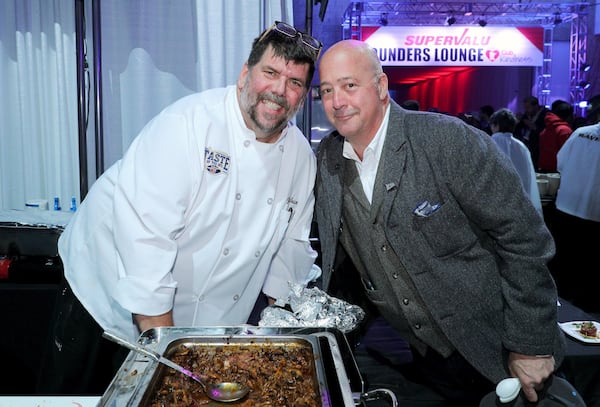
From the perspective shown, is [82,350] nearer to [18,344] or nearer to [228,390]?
[18,344]

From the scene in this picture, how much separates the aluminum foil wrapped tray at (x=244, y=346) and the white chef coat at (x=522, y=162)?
3561 mm

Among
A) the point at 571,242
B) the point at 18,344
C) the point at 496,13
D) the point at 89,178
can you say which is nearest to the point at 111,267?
the point at 18,344

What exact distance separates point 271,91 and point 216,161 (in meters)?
0.26

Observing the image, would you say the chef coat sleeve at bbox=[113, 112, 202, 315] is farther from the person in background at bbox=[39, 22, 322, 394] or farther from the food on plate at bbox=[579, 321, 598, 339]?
the food on plate at bbox=[579, 321, 598, 339]

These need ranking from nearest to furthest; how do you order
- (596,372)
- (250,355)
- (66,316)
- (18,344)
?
(250,355), (66,316), (596,372), (18,344)

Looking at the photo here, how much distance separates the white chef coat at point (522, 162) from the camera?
4.20 m

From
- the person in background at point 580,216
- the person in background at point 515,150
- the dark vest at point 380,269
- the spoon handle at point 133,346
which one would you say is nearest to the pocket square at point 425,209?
the dark vest at point 380,269

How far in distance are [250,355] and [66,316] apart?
39.2 inches

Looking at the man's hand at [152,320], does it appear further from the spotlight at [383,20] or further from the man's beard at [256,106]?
the spotlight at [383,20]

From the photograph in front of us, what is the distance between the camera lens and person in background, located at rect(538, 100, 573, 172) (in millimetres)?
5574

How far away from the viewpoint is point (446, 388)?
5.38ft

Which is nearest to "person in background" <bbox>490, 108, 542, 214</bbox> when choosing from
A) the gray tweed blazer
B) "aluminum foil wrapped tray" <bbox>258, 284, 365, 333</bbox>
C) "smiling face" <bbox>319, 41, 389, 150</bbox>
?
the gray tweed blazer

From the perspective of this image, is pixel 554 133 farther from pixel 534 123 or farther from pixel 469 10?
pixel 469 10

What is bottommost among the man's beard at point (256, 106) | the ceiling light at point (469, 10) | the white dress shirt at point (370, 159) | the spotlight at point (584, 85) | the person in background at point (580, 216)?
the person in background at point (580, 216)
